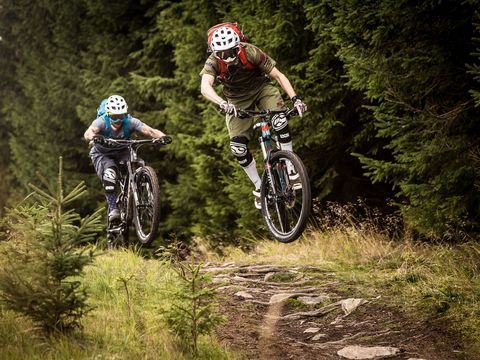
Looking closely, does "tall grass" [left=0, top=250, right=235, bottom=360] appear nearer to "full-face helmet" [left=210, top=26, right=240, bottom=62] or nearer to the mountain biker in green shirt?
the mountain biker in green shirt

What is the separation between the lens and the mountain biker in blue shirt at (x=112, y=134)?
30.9 feet

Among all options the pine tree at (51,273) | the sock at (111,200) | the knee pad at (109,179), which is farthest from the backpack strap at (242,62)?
the pine tree at (51,273)

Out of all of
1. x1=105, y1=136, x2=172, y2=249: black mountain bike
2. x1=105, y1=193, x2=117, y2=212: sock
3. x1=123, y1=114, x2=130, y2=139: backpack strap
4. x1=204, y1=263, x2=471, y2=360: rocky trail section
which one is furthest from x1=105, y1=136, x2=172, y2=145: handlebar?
x1=204, y1=263, x2=471, y2=360: rocky trail section

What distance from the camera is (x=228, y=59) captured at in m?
7.67

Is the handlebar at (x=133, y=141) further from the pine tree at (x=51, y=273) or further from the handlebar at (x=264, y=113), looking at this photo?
the pine tree at (x=51, y=273)

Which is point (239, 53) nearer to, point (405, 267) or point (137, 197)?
point (137, 197)

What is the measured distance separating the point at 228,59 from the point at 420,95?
7.89ft

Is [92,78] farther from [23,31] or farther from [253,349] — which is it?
[253,349]

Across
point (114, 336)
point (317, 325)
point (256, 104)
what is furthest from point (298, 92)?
point (114, 336)

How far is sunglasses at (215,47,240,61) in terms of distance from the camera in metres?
7.59

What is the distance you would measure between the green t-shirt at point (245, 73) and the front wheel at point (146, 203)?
1652mm

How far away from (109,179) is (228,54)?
322 cm

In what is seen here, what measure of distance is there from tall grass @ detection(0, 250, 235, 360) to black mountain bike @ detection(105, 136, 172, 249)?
301 centimetres

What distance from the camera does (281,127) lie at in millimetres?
7906
